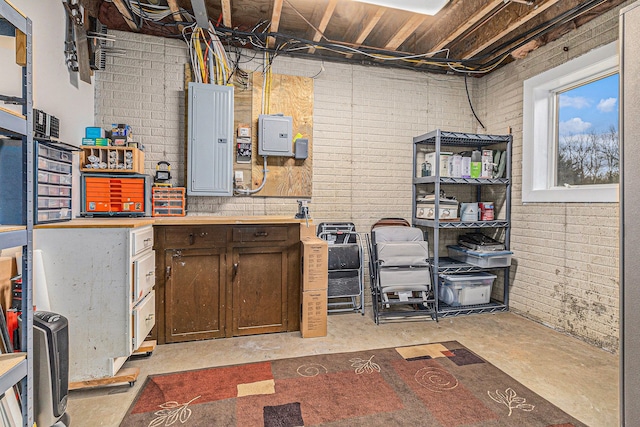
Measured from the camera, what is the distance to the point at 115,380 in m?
2.14

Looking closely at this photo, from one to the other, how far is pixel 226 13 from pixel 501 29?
262 cm

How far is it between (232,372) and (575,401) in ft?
→ 7.41

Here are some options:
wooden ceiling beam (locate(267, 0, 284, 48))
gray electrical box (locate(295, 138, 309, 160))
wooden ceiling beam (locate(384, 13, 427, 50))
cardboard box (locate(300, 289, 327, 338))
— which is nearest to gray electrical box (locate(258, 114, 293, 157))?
gray electrical box (locate(295, 138, 309, 160))

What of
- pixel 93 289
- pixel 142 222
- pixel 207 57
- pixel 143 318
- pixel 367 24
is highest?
pixel 367 24

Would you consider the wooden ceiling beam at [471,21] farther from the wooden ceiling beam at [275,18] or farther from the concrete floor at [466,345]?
the concrete floor at [466,345]

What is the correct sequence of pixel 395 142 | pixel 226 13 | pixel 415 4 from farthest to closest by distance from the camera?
1. pixel 395 142
2. pixel 226 13
3. pixel 415 4

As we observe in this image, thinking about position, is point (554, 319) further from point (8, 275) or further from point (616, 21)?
point (8, 275)

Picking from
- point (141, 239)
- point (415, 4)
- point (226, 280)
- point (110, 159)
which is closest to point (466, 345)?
point (226, 280)

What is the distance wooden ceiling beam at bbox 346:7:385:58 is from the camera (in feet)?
9.38

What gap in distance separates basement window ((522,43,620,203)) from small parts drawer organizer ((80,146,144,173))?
394 cm

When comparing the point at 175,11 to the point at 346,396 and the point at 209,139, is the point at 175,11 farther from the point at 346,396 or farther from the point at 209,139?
the point at 346,396

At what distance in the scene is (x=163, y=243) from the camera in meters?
2.71

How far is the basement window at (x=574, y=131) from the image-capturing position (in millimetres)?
2896

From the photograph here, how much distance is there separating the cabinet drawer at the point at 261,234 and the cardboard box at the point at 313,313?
559mm
